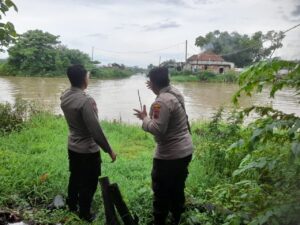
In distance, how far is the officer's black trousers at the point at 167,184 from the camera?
3.27 m

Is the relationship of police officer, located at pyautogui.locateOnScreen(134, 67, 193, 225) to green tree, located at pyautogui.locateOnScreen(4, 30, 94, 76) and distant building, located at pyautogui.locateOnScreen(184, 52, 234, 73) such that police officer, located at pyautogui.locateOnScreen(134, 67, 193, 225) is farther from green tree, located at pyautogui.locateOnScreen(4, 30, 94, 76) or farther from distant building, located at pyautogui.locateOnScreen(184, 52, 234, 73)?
distant building, located at pyautogui.locateOnScreen(184, 52, 234, 73)

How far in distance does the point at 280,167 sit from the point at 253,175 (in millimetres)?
2598

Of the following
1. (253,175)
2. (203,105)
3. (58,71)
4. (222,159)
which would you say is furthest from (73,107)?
(58,71)

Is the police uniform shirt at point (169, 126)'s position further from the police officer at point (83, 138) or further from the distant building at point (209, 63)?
the distant building at point (209, 63)

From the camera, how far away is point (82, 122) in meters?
3.63

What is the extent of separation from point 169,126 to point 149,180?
2.06m

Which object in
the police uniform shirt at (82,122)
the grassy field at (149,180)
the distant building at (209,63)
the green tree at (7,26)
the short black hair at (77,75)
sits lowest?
the grassy field at (149,180)

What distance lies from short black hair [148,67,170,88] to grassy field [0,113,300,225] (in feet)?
2.65

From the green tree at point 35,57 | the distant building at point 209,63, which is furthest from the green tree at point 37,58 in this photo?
the distant building at point 209,63

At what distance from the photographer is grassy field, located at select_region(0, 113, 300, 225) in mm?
1998

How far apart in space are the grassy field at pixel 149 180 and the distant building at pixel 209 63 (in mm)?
51156

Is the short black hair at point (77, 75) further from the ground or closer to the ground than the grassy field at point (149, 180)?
further from the ground

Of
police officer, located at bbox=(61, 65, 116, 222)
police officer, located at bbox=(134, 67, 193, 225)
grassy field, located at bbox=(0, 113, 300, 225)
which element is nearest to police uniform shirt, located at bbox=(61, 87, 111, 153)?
police officer, located at bbox=(61, 65, 116, 222)

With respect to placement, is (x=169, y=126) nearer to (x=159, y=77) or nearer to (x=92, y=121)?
(x=159, y=77)
